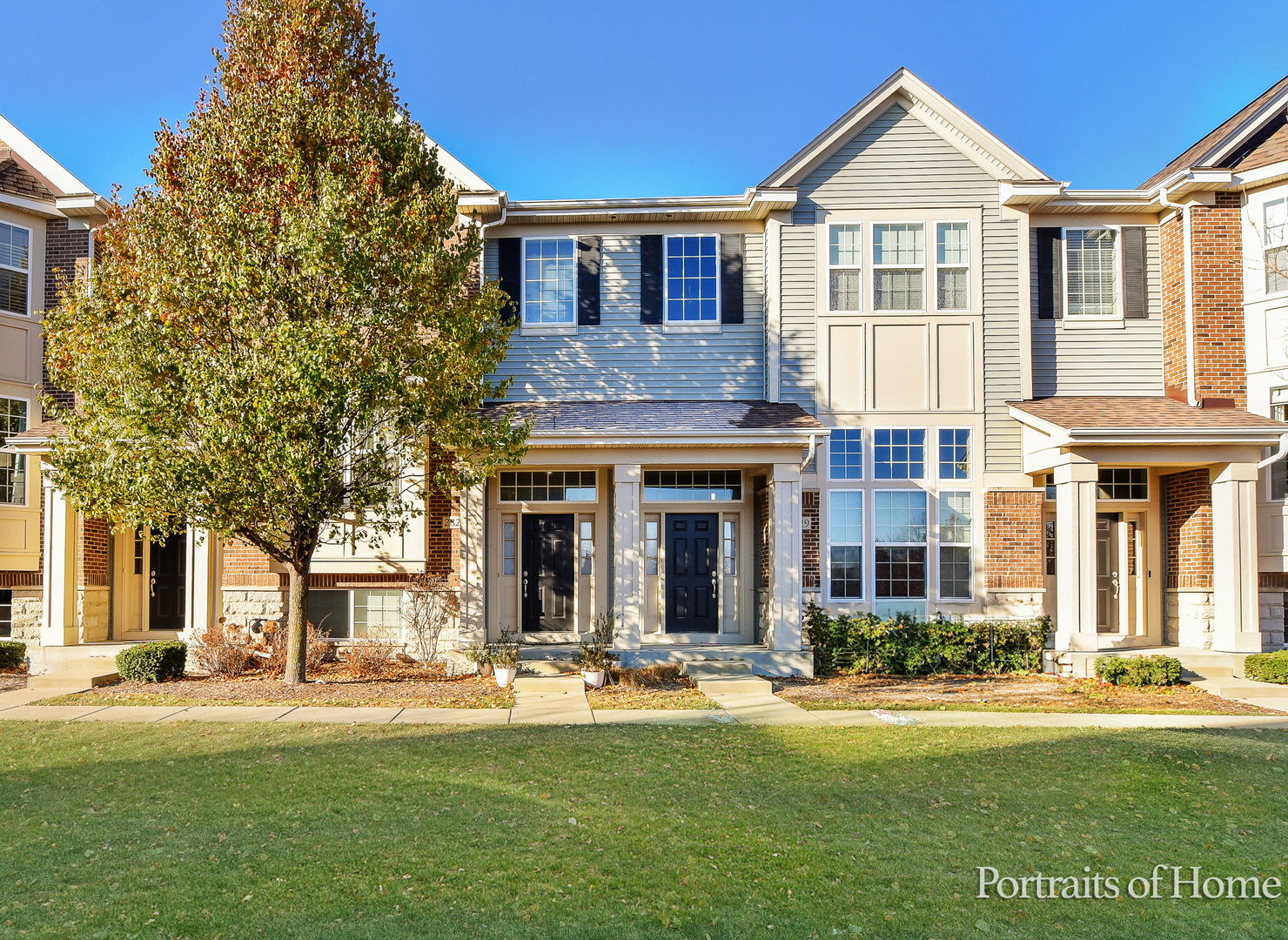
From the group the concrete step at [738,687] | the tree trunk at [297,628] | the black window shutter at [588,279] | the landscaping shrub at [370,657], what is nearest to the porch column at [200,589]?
the landscaping shrub at [370,657]

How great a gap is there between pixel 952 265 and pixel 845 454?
3.52m

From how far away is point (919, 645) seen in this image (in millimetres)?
13836

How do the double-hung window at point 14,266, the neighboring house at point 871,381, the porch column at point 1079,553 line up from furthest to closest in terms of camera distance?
the double-hung window at point 14,266 → the neighboring house at point 871,381 → the porch column at point 1079,553

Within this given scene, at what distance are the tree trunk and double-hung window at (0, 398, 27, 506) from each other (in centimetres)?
623

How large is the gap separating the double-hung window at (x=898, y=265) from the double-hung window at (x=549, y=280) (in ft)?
16.2

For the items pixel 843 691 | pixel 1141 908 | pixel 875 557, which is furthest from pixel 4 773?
pixel 875 557

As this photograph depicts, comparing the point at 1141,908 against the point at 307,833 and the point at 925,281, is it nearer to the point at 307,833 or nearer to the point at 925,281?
the point at 307,833

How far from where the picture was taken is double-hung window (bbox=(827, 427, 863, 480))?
14.7 meters

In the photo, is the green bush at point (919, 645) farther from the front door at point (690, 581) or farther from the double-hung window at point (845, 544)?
the front door at point (690, 581)

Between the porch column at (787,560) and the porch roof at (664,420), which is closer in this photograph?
the porch roof at (664,420)

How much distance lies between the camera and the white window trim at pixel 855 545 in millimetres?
14508

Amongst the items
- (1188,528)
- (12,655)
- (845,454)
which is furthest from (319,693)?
(1188,528)

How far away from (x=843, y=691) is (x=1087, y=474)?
487cm

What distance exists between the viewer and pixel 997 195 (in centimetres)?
1485
